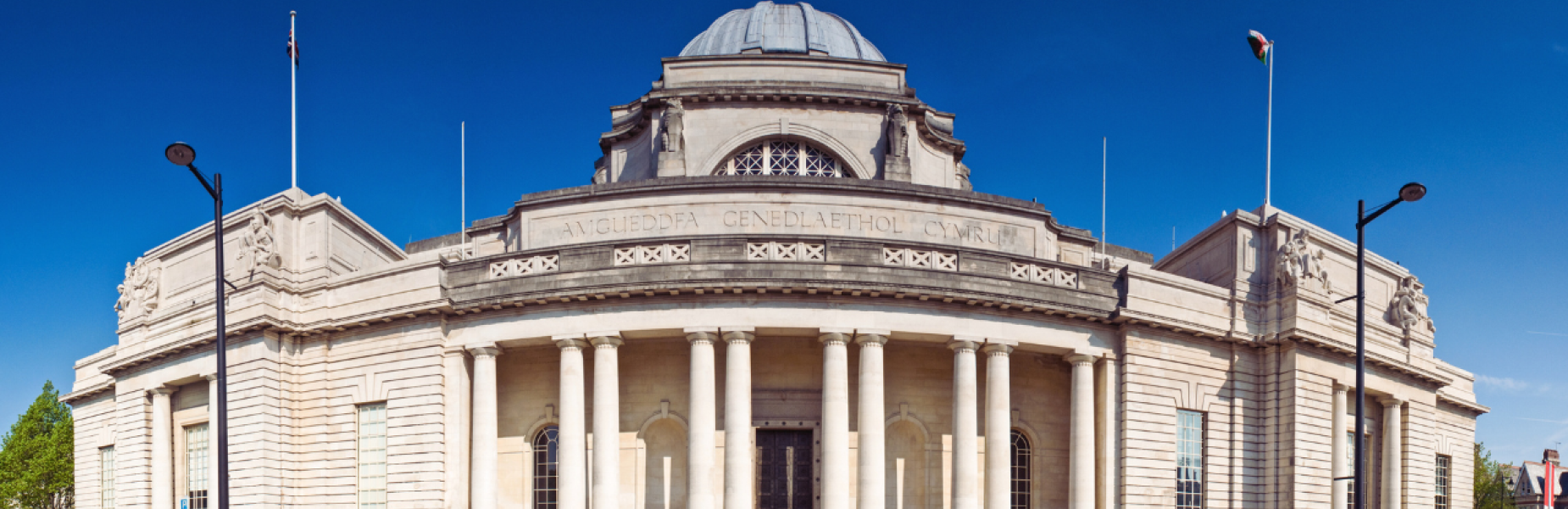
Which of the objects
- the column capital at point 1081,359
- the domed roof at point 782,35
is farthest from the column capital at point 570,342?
the domed roof at point 782,35

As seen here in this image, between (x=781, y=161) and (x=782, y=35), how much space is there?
8995 millimetres

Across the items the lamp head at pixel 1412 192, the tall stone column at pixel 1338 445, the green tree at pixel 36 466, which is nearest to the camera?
the lamp head at pixel 1412 192

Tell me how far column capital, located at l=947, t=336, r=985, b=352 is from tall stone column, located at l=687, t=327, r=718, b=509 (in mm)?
6724

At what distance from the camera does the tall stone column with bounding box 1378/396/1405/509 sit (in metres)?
40.1

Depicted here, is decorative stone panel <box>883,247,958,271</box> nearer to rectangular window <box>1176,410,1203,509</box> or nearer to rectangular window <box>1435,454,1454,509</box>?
rectangular window <box>1176,410,1203,509</box>

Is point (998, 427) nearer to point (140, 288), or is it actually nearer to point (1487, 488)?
point (140, 288)

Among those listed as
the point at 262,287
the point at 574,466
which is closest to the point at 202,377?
the point at 262,287

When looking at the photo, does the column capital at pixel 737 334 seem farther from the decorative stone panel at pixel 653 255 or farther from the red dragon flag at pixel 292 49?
the red dragon flag at pixel 292 49

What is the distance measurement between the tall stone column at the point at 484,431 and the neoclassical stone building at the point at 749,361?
0.28ft

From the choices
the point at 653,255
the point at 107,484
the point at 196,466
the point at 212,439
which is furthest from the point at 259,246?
the point at 107,484

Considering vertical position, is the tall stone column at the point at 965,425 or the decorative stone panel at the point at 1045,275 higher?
the decorative stone panel at the point at 1045,275

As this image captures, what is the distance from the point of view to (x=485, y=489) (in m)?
31.6

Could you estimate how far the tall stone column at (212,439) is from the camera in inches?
1367

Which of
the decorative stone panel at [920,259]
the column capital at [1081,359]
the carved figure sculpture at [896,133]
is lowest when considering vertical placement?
the column capital at [1081,359]
